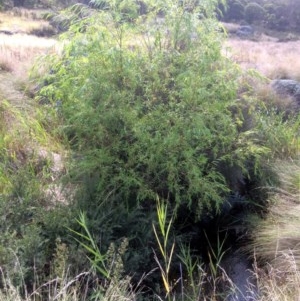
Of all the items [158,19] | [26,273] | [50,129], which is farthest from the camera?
[50,129]

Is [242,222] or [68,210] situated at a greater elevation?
[68,210]

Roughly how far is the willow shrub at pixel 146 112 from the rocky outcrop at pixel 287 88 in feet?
17.3

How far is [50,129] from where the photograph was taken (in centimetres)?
718

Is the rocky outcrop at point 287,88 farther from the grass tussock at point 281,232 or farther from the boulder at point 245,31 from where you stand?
the boulder at point 245,31

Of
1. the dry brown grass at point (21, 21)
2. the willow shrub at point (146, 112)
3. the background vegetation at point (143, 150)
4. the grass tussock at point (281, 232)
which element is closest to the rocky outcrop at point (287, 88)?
the grass tussock at point (281, 232)

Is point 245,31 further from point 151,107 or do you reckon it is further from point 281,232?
point 281,232

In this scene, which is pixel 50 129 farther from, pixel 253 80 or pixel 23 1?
pixel 23 1

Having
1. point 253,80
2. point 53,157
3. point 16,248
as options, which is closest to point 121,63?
point 53,157

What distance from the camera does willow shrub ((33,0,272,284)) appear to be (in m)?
5.54

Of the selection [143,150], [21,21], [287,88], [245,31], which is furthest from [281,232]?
[245,31]

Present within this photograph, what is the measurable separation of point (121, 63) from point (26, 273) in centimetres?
251

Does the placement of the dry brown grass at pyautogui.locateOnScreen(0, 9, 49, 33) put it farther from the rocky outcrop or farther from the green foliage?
the green foliage

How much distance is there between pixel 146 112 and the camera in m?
5.83

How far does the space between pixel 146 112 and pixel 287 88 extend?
637 centimetres
